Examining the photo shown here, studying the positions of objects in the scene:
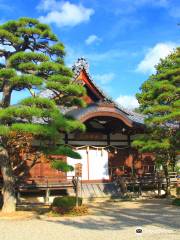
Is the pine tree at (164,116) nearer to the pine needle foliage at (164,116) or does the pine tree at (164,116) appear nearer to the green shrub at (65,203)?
the pine needle foliage at (164,116)

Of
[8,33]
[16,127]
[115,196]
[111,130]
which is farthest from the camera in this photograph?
[111,130]

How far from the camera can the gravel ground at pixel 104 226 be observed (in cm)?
1162

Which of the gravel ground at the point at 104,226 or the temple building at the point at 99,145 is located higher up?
the temple building at the point at 99,145

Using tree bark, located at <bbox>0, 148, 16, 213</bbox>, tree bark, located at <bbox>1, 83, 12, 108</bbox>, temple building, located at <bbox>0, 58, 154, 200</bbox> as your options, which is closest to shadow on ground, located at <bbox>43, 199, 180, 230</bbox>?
tree bark, located at <bbox>0, 148, 16, 213</bbox>

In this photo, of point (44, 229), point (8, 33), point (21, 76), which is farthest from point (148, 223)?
point (8, 33)

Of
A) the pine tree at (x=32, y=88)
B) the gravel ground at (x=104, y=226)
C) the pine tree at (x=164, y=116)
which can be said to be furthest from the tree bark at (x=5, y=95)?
the pine tree at (x=164, y=116)

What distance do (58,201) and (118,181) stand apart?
784 centimetres

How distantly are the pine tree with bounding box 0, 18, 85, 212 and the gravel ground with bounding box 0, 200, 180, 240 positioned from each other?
226 cm

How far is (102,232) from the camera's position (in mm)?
12219

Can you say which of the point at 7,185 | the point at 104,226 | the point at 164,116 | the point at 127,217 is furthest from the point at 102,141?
the point at 104,226

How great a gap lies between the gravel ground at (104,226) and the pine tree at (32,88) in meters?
2.26

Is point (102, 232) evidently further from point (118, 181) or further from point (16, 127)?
point (118, 181)

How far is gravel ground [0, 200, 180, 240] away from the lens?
11.6m

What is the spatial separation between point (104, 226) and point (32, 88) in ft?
21.0
